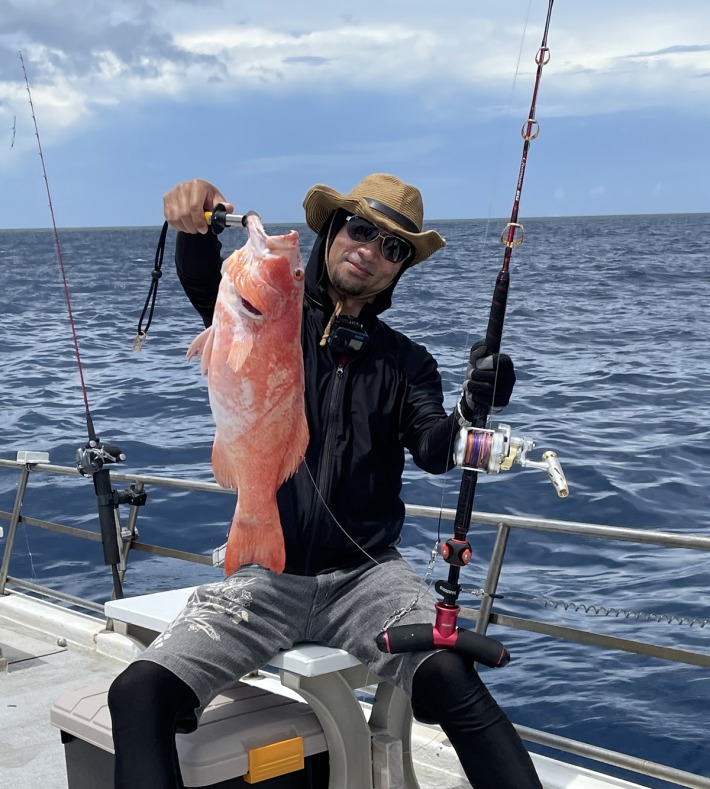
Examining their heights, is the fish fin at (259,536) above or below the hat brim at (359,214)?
below

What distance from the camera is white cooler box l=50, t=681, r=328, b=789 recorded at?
262cm

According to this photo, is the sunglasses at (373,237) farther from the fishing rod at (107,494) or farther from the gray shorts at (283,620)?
the fishing rod at (107,494)

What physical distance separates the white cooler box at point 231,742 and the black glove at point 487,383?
96 centimetres

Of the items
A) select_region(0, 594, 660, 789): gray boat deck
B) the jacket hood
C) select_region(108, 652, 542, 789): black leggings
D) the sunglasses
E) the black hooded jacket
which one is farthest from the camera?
select_region(0, 594, 660, 789): gray boat deck

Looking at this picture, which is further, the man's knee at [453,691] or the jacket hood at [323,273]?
the jacket hood at [323,273]

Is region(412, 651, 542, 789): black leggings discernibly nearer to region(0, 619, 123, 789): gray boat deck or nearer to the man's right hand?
the man's right hand

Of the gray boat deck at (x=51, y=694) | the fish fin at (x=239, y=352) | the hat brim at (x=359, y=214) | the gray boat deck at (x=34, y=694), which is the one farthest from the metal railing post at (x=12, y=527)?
the fish fin at (x=239, y=352)

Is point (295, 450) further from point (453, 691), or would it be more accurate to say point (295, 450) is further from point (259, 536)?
point (453, 691)

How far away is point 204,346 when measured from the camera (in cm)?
250

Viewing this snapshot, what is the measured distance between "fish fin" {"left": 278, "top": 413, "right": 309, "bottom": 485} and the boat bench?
1.53ft

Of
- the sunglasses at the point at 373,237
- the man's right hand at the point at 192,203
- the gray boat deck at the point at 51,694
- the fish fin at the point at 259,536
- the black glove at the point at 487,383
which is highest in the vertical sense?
the man's right hand at the point at 192,203

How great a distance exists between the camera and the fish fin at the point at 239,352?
7.98ft

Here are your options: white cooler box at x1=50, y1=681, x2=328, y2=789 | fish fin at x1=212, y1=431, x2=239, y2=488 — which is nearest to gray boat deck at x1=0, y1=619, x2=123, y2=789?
white cooler box at x1=50, y1=681, x2=328, y2=789

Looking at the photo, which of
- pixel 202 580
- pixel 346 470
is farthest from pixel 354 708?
pixel 202 580
